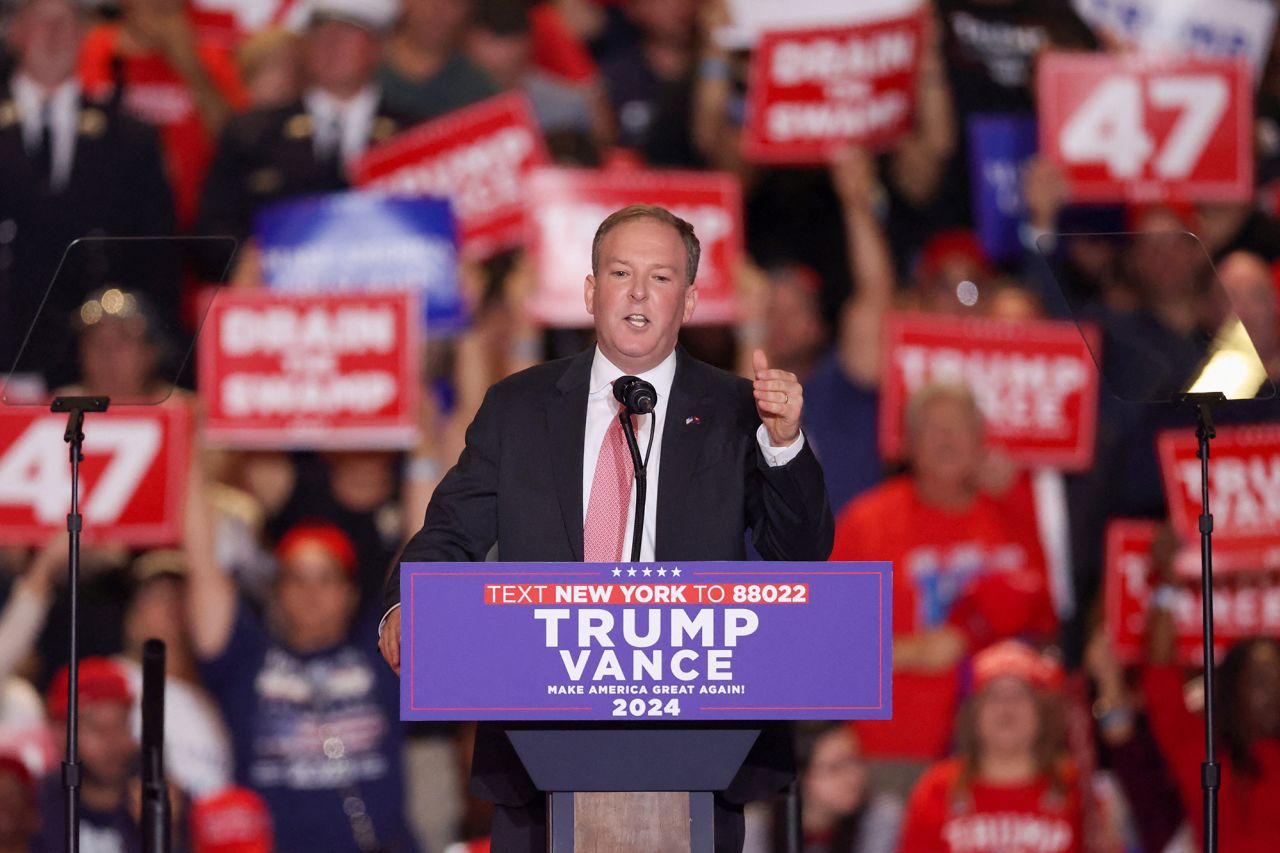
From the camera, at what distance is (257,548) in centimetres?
583

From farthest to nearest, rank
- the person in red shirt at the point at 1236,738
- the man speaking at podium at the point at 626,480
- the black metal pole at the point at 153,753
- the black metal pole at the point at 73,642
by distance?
the person in red shirt at the point at 1236,738 → the black metal pole at the point at 153,753 → the black metal pole at the point at 73,642 → the man speaking at podium at the point at 626,480

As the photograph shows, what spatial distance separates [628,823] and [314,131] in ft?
13.7

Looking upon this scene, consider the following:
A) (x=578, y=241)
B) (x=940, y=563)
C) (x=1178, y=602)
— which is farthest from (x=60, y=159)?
(x=1178, y=602)

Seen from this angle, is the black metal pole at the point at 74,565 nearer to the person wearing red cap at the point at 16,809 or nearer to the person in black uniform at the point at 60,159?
the person wearing red cap at the point at 16,809

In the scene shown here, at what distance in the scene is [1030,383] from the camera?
6.16 meters

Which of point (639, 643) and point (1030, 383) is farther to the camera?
point (1030, 383)

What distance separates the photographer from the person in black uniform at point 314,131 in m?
6.23

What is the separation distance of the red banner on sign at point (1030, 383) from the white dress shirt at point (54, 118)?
105 inches

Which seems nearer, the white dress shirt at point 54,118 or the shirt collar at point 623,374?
the shirt collar at point 623,374

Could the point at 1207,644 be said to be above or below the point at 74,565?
below

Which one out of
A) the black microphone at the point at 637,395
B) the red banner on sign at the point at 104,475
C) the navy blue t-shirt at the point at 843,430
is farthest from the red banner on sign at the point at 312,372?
the black microphone at the point at 637,395

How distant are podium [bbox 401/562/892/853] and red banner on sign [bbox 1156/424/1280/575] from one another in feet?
11.4

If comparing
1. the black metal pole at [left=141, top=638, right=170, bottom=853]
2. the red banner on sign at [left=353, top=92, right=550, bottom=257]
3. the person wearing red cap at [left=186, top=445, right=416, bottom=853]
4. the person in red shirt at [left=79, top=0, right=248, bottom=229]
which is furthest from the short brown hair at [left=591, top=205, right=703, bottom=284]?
the person in red shirt at [left=79, top=0, right=248, bottom=229]

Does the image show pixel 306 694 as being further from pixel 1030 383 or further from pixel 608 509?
pixel 608 509
